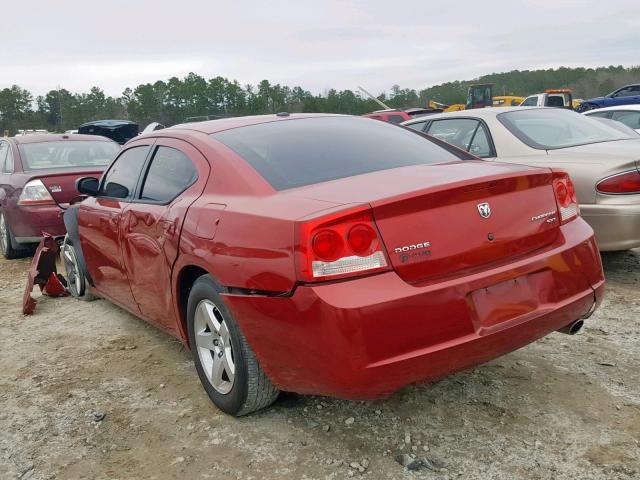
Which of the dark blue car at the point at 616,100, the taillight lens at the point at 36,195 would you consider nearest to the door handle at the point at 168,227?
the taillight lens at the point at 36,195

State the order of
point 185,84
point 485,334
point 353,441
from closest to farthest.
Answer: point 485,334
point 353,441
point 185,84

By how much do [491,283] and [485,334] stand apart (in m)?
0.20

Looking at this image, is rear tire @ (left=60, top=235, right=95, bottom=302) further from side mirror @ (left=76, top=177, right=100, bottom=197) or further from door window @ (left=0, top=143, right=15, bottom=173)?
door window @ (left=0, top=143, right=15, bottom=173)

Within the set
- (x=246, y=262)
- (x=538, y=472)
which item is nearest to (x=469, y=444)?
(x=538, y=472)

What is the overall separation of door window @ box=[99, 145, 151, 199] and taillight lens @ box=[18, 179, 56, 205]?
2577 mm

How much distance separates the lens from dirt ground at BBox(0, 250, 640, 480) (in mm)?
2484

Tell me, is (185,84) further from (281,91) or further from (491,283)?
(491,283)

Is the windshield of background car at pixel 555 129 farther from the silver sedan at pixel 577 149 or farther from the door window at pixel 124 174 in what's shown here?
the door window at pixel 124 174

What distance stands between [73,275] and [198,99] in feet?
264

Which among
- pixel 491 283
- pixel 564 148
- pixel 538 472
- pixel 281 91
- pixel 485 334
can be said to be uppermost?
pixel 281 91

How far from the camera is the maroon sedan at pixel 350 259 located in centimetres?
224

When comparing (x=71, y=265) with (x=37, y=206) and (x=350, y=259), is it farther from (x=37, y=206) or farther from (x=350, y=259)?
(x=350, y=259)

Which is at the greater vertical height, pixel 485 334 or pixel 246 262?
pixel 246 262

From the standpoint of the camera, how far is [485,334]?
235 centimetres
